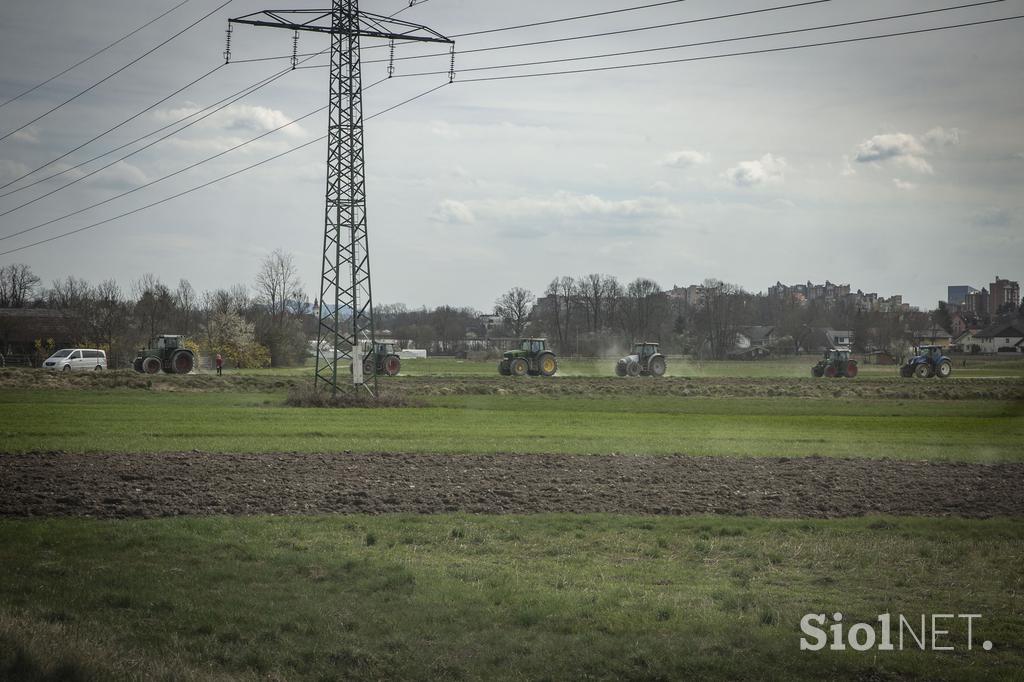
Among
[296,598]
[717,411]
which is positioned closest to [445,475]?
[296,598]

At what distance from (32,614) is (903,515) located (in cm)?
1473

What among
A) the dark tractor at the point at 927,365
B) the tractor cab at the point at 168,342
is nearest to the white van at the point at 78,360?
the tractor cab at the point at 168,342

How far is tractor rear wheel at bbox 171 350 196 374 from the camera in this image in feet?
228

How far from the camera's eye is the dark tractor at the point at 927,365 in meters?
68.5

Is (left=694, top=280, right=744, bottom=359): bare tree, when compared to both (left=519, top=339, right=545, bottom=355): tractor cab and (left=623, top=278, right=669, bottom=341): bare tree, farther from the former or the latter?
(left=519, top=339, right=545, bottom=355): tractor cab

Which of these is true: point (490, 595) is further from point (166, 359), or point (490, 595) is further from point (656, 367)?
point (166, 359)

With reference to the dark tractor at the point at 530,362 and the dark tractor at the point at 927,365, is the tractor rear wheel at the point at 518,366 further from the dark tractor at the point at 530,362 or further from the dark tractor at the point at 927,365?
the dark tractor at the point at 927,365

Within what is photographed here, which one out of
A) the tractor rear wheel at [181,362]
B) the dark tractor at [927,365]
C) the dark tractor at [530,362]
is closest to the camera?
the dark tractor at [927,365]

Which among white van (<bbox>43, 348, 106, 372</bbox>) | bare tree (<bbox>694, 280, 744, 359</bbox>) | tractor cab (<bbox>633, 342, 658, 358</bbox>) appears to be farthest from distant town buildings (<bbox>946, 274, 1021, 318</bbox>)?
bare tree (<bbox>694, 280, 744, 359</bbox>)

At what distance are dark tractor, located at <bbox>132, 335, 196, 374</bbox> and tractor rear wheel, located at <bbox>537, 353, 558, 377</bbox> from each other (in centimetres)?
2960

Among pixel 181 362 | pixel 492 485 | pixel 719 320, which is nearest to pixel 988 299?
pixel 492 485

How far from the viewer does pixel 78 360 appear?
243ft

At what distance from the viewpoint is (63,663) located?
28.1 ft

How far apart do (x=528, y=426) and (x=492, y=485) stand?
15.2 metres
